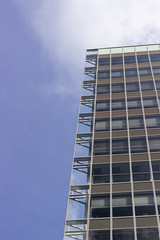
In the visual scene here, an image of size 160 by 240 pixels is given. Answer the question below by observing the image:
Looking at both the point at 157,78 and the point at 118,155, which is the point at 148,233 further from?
the point at 157,78

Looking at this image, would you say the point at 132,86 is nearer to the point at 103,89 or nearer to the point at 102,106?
the point at 103,89

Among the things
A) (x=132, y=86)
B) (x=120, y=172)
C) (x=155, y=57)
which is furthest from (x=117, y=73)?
(x=120, y=172)

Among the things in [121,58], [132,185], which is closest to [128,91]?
[121,58]

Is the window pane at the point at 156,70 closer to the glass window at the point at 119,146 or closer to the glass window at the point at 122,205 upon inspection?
the glass window at the point at 119,146

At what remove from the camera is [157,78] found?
4828 cm

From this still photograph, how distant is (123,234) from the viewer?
27453mm

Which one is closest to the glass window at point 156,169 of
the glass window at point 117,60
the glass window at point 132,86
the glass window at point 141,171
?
the glass window at point 141,171

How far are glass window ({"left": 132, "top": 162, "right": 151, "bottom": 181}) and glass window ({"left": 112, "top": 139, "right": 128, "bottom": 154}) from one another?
117 inches

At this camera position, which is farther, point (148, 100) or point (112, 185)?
point (148, 100)

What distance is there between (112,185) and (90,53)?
33.2 meters

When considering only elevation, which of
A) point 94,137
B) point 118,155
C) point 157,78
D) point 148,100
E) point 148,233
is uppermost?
point 157,78

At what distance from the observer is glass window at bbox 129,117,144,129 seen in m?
40.1

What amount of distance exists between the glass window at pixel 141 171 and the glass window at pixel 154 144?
2.87 meters

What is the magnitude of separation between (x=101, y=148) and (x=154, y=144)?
6.82 meters
